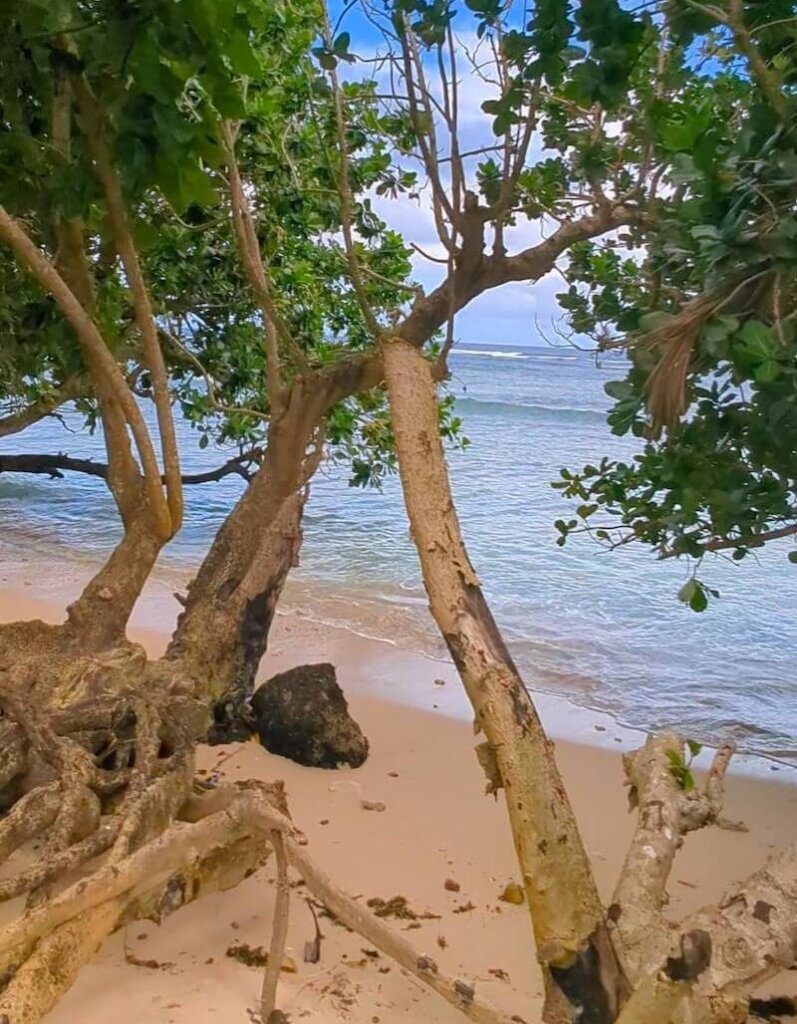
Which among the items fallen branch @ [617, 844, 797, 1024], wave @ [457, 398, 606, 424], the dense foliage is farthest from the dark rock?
wave @ [457, 398, 606, 424]

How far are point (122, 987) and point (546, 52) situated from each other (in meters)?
2.19

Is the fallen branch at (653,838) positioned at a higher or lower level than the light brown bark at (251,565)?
lower

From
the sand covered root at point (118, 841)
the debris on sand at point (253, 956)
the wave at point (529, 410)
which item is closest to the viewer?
the sand covered root at point (118, 841)

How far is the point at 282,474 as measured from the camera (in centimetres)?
344

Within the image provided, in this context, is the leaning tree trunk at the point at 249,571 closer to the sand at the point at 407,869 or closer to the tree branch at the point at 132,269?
the sand at the point at 407,869

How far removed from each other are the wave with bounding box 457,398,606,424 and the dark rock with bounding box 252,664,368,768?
65.8 ft

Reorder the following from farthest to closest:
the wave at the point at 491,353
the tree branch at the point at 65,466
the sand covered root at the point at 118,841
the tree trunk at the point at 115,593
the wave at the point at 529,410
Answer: the wave at the point at 491,353
the wave at the point at 529,410
the tree branch at the point at 65,466
the tree trunk at the point at 115,593
the sand covered root at the point at 118,841

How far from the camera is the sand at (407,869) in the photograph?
6.45 feet

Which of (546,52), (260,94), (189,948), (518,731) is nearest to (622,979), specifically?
(518,731)

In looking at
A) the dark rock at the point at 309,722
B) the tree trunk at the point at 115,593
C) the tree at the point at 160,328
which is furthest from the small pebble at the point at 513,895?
the tree trunk at the point at 115,593

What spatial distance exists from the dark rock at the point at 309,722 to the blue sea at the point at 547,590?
165 cm

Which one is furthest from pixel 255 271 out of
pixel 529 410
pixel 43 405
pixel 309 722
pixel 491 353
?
pixel 491 353

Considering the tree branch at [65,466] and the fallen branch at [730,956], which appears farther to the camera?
the tree branch at [65,466]

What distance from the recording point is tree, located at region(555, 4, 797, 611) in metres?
1.63
